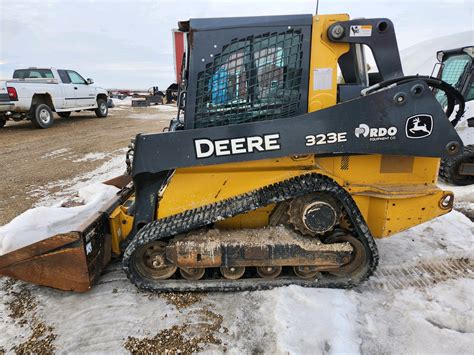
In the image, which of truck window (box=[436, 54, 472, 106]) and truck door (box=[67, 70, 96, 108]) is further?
truck door (box=[67, 70, 96, 108])

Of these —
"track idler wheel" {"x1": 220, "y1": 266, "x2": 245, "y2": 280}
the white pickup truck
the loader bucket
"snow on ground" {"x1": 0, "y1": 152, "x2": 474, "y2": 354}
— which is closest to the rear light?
A: the white pickup truck

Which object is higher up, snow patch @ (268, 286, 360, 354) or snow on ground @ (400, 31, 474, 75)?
snow on ground @ (400, 31, 474, 75)

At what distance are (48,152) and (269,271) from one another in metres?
7.44

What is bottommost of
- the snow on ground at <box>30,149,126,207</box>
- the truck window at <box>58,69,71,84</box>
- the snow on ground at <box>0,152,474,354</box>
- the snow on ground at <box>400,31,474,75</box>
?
the snow on ground at <box>0,152,474,354</box>

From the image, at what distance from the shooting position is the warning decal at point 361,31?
106 inches

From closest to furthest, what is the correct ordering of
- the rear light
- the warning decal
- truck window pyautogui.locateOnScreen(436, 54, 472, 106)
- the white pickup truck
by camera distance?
the warning decal, truck window pyautogui.locateOnScreen(436, 54, 472, 106), the rear light, the white pickup truck

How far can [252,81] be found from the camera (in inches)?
111

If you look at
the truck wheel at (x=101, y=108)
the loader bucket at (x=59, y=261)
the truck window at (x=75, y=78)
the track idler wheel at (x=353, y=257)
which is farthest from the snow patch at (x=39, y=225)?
the truck wheel at (x=101, y=108)

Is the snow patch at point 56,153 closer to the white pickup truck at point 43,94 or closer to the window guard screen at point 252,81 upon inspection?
the white pickup truck at point 43,94

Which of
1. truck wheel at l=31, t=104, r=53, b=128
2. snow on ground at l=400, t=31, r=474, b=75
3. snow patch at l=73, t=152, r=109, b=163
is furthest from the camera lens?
snow on ground at l=400, t=31, r=474, b=75

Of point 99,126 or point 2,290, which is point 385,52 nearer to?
point 2,290

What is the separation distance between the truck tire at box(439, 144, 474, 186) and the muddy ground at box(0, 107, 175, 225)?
6.91 metres

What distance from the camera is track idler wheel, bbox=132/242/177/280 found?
10.00 feet

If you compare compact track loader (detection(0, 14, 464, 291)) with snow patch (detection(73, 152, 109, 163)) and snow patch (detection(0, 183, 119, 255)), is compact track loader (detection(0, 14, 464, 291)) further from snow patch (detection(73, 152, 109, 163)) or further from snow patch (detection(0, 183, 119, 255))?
snow patch (detection(73, 152, 109, 163))
